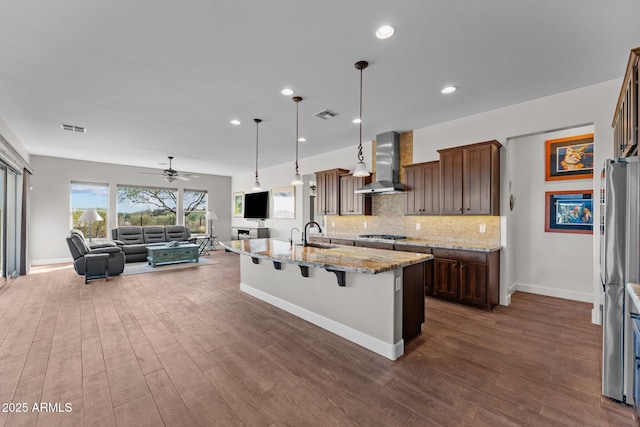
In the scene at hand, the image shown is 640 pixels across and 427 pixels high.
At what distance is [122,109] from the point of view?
3.94m

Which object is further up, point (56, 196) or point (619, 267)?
point (56, 196)

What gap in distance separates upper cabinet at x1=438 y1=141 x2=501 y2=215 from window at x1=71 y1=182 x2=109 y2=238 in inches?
351

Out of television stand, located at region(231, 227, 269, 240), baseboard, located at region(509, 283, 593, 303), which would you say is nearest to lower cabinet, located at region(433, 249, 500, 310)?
baseboard, located at region(509, 283, 593, 303)

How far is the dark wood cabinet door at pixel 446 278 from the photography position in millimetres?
3871

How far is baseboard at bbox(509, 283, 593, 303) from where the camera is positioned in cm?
395

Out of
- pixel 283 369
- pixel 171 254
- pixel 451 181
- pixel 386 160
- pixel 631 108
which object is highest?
pixel 386 160

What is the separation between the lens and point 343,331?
2.86 meters

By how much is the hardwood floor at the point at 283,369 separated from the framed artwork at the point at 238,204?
21.3 ft

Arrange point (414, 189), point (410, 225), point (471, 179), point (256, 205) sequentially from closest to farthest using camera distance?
point (471, 179)
point (414, 189)
point (410, 225)
point (256, 205)

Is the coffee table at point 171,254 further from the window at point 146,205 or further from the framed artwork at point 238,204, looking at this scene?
the framed artwork at point 238,204

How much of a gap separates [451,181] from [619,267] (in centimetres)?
245

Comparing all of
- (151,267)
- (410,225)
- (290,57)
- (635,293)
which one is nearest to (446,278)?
(410,225)

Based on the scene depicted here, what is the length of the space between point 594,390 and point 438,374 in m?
1.08

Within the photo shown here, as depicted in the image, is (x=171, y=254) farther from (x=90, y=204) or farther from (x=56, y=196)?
(x=56, y=196)
